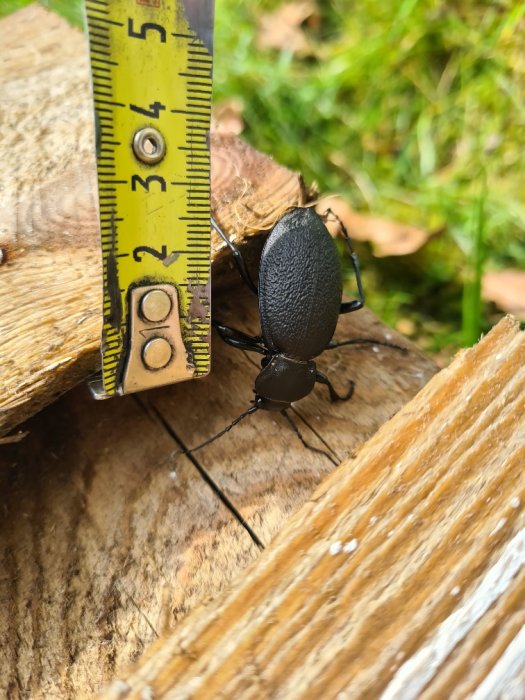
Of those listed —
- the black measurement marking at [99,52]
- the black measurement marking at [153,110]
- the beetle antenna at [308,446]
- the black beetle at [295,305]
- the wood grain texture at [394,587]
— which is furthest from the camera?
the black beetle at [295,305]

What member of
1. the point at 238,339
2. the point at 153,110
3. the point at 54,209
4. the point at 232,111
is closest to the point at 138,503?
the point at 238,339

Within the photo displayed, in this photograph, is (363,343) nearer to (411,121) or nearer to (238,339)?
(238,339)

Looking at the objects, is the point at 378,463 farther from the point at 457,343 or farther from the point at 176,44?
the point at 457,343

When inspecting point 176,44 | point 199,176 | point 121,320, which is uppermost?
point 176,44

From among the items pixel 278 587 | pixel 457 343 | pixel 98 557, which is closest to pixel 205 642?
pixel 278 587

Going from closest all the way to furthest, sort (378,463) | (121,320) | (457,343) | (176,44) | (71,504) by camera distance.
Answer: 1. (176,44)
2. (378,463)
3. (121,320)
4. (71,504)
5. (457,343)

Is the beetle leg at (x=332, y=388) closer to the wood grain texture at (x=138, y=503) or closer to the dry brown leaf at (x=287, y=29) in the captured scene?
the wood grain texture at (x=138, y=503)

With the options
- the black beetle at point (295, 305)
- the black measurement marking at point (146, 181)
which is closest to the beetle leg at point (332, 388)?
the black beetle at point (295, 305)

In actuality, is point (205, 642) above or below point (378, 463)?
below
